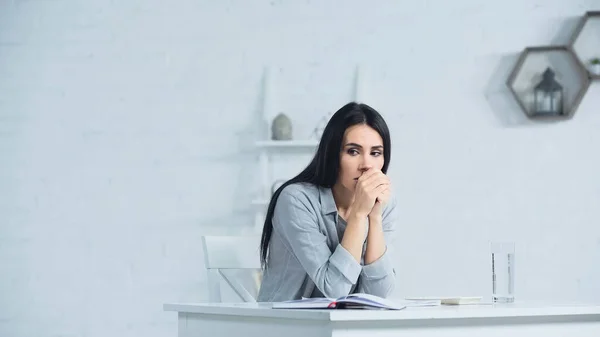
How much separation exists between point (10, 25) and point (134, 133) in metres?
0.67

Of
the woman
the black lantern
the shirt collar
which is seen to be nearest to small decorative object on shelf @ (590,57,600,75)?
the black lantern

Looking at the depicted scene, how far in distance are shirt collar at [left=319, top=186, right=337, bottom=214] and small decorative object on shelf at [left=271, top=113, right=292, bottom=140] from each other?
120 centimetres

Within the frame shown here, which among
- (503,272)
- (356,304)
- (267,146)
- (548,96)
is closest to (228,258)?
(503,272)

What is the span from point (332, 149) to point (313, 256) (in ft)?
1.09

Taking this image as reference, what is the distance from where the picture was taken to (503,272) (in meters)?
2.06

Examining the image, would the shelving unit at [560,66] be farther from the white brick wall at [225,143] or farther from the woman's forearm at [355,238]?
the woman's forearm at [355,238]

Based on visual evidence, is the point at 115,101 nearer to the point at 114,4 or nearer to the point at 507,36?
the point at 114,4

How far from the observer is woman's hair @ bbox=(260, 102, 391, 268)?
237 centimetres

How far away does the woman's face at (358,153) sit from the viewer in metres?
2.34

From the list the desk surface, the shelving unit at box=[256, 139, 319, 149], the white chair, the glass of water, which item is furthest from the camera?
the shelving unit at box=[256, 139, 319, 149]

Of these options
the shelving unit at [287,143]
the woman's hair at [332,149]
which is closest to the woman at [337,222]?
the woman's hair at [332,149]

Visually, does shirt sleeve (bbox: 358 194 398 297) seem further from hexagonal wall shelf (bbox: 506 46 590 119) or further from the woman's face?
hexagonal wall shelf (bbox: 506 46 590 119)

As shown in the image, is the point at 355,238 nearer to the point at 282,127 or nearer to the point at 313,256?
the point at 313,256

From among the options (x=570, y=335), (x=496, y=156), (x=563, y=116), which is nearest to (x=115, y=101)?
(x=496, y=156)
